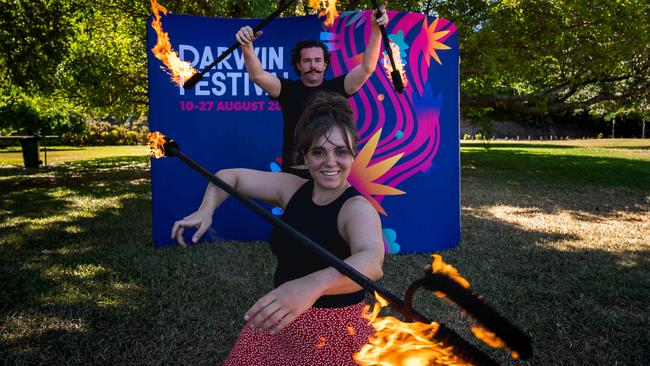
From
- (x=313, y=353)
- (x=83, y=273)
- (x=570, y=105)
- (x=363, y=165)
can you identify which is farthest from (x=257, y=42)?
(x=570, y=105)

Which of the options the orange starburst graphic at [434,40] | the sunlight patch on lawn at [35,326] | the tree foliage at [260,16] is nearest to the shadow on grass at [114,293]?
the sunlight patch on lawn at [35,326]

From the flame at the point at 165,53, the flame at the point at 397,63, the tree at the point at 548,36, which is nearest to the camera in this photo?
the flame at the point at 165,53

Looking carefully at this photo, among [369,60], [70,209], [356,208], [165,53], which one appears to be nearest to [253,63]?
[369,60]

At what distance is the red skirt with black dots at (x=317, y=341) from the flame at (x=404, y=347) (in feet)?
0.30

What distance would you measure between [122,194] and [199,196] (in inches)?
228

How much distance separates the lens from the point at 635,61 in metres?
13.8

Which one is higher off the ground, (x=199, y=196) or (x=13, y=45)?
(x=13, y=45)

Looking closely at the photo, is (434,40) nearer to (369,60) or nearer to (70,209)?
Answer: (369,60)

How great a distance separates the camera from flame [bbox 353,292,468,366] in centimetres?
154

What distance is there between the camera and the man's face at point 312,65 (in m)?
3.03

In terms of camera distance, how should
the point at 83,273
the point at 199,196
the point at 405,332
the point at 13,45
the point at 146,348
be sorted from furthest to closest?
the point at 13,45 → the point at 199,196 → the point at 83,273 → the point at 146,348 → the point at 405,332

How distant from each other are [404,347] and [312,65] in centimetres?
198

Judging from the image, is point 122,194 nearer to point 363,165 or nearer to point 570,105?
point 363,165

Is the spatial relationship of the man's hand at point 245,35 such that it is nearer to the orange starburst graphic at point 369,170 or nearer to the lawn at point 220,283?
the lawn at point 220,283
